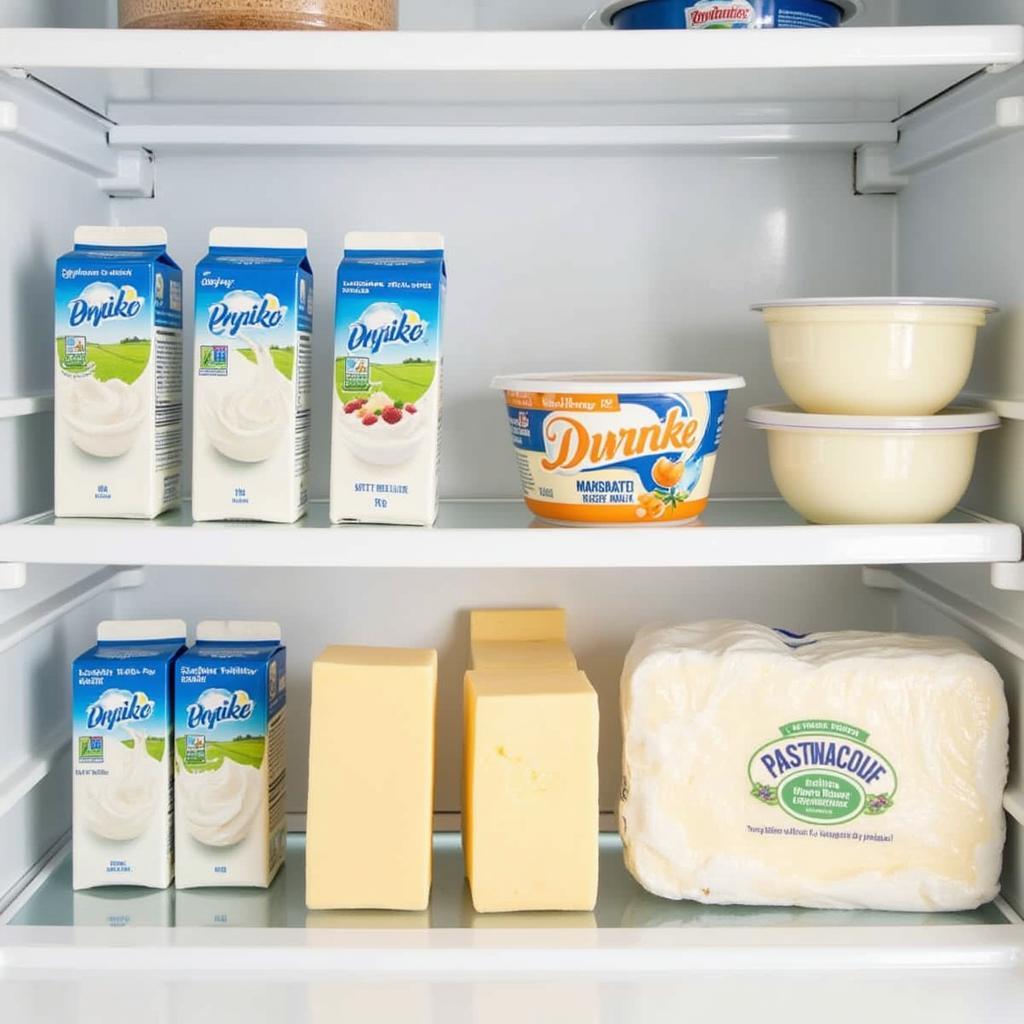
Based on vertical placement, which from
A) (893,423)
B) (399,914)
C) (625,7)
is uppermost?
(625,7)

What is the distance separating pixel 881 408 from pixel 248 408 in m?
0.54

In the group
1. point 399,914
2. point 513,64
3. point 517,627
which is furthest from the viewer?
point 517,627

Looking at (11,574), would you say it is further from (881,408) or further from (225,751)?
(881,408)

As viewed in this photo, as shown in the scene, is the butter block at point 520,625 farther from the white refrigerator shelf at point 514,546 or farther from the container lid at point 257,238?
the container lid at point 257,238

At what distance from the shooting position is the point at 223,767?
1.20 m

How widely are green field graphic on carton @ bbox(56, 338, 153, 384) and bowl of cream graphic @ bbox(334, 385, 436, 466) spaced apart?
0.61 ft

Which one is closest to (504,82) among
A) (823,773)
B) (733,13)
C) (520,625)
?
(733,13)

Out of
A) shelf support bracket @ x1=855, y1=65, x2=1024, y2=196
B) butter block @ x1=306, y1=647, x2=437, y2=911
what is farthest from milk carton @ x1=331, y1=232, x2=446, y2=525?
shelf support bracket @ x1=855, y1=65, x2=1024, y2=196

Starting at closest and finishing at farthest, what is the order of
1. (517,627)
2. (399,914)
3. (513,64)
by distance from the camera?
(513,64), (399,914), (517,627)

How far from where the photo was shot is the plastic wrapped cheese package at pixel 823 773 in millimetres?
1125

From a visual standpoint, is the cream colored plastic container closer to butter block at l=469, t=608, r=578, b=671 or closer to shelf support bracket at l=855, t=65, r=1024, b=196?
shelf support bracket at l=855, t=65, r=1024, b=196

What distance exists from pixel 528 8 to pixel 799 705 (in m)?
0.78

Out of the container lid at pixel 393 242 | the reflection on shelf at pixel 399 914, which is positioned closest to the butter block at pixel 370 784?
the reflection on shelf at pixel 399 914

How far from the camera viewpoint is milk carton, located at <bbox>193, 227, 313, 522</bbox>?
1.11 metres
